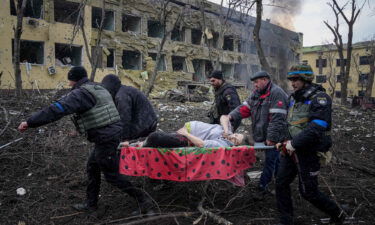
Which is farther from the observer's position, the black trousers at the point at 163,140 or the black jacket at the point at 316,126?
the black trousers at the point at 163,140

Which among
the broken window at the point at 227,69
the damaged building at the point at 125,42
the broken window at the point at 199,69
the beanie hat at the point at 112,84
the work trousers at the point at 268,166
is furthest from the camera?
the broken window at the point at 227,69

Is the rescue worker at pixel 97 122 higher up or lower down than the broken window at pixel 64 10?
lower down

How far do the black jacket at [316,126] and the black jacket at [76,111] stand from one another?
2034 mm

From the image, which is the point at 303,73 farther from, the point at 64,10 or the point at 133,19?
the point at 133,19

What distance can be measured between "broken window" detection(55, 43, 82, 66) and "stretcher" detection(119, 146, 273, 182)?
17127 mm

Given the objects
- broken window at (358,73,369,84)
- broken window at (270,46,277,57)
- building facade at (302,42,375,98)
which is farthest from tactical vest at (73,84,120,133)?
broken window at (358,73,369,84)

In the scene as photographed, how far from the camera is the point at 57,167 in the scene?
5191 millimetres

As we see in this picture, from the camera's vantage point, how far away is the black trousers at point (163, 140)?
378 centimetres

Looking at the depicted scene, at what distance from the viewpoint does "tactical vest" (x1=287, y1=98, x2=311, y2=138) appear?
2.90m

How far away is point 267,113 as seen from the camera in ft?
13.1

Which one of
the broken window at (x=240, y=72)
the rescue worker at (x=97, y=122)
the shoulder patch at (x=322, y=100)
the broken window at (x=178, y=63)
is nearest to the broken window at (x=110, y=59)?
the broken window at (x=178, y=63)

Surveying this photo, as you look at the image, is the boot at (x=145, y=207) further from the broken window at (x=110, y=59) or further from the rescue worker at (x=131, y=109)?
the broken window at (x=110, y=59)

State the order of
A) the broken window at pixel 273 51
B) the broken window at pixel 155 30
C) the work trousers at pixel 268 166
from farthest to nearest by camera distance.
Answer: the broken window at pixel 273 51
the broken window at pixel 155 30
the work trousers at pixel 268 166

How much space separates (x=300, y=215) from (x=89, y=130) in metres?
2.78
